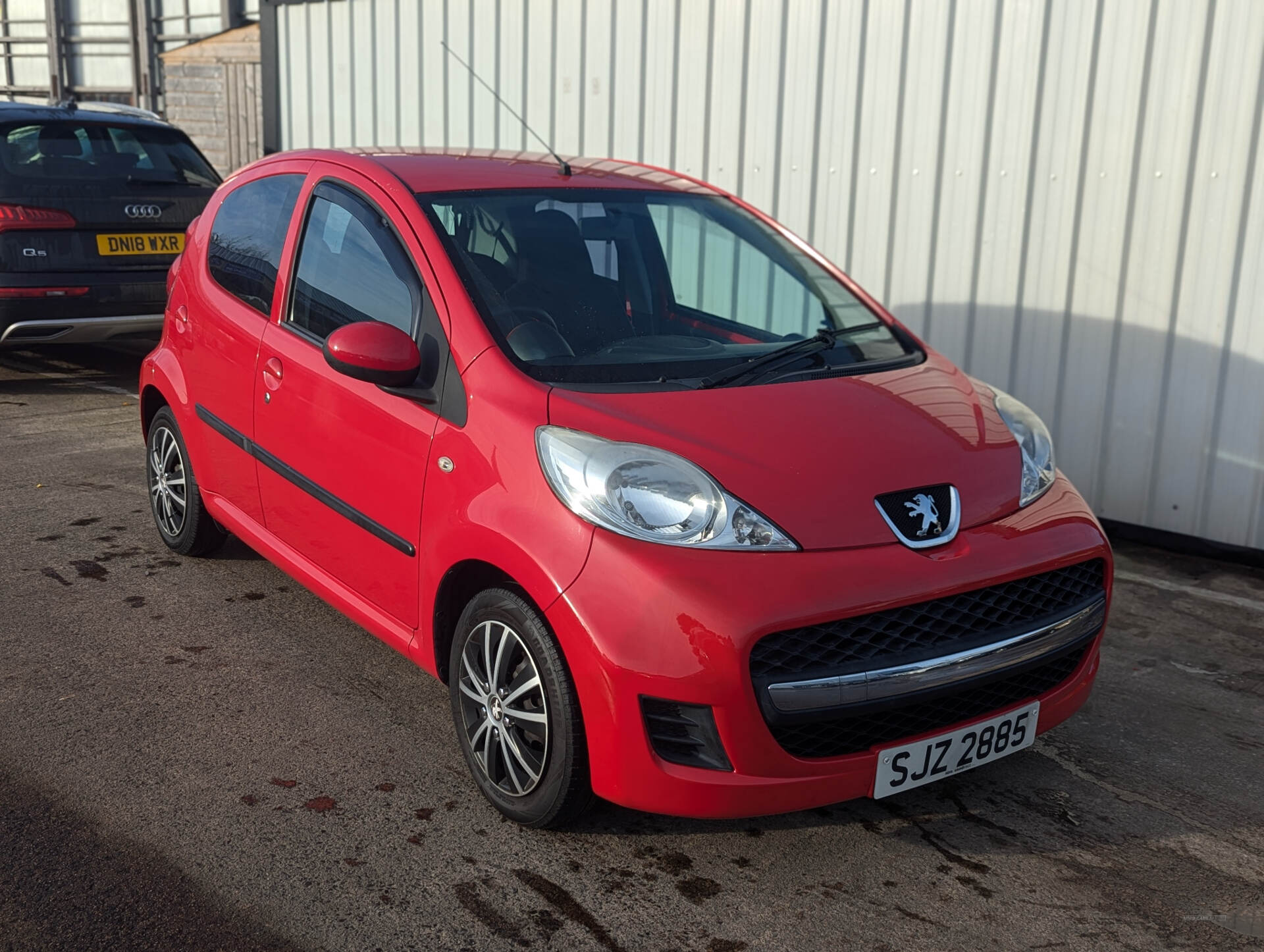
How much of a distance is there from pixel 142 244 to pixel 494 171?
4857 millimetres

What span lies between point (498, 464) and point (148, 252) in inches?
230

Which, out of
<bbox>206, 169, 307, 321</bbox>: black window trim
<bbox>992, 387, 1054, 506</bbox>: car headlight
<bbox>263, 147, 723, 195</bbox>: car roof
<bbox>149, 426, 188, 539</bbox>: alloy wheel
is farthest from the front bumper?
<bbox>149, 426, 188, 539</bbox>: alloy wheel

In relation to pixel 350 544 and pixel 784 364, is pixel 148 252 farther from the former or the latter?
pixel 784 364

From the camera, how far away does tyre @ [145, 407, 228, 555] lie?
15.7 ft

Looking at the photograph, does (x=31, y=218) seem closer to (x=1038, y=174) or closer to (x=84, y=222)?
(x=84, y=222)

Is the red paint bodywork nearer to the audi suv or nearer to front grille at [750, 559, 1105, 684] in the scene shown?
Answer: front grille at [750, 559, 1105, 684]

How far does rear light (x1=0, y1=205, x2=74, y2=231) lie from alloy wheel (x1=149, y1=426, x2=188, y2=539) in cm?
316

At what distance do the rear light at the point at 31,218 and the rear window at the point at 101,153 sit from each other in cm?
22

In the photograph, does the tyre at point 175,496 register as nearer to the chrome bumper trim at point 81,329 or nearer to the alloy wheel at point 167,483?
the alloy wheel at point 167,483

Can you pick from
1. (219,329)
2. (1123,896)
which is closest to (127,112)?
(219,329)

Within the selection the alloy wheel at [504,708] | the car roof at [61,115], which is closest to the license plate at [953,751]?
the alloy wheel at [504,708]

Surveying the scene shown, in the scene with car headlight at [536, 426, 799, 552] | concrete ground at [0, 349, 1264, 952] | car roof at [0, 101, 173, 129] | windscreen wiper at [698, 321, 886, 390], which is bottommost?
concrete ground at [0, 349, 1264, 952]

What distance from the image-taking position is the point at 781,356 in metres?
3.53

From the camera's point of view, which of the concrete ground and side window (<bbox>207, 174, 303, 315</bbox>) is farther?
side window (<bbox>207, 174, 303, 315</bbox>)
